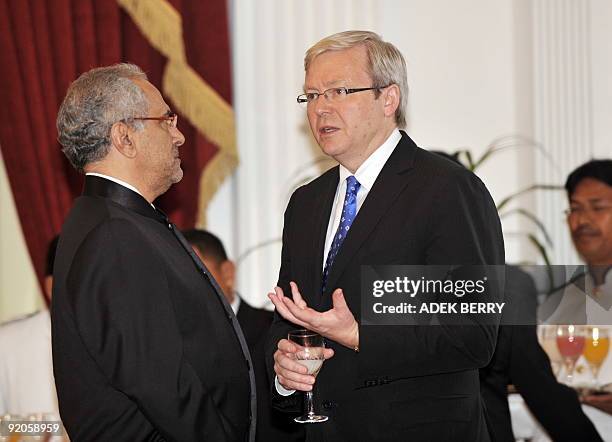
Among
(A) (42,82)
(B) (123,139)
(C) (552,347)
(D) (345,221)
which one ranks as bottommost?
(C) (552,347)

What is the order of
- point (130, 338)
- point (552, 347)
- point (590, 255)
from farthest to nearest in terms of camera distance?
point (590, 255) < point (552, 347) < point (130, 338)

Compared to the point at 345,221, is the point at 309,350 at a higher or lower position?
lower

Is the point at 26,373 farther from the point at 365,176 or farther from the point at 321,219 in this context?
the point at 365,176

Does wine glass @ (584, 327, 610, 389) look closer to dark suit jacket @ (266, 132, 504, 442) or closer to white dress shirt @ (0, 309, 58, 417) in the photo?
dark suit jacket @ (266, 132, 504, 442)

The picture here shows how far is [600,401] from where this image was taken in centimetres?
309

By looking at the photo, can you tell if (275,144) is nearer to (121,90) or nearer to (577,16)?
(577,16)

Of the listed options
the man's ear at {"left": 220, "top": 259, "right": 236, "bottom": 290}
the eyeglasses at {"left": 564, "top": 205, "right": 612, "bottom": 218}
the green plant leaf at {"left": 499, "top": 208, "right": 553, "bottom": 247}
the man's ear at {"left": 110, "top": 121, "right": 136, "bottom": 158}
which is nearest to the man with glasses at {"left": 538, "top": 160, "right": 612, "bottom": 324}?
the eyeglasses at {"left": 564, "top": 205, "right": 612, "bottom": 218}

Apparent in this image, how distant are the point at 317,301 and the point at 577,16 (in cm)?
337

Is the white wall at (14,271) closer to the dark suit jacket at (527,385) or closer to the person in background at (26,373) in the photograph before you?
the person in background at (26,373)

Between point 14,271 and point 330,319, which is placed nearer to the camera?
Answer: point 330,319

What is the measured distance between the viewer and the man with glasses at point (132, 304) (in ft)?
7.05

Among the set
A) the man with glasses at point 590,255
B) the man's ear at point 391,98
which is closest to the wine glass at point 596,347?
the man with glasses at point 590,255

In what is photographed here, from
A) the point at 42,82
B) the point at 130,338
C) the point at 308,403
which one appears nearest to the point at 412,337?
the point at 308,403

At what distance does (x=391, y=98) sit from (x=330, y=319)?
2.40 ft
